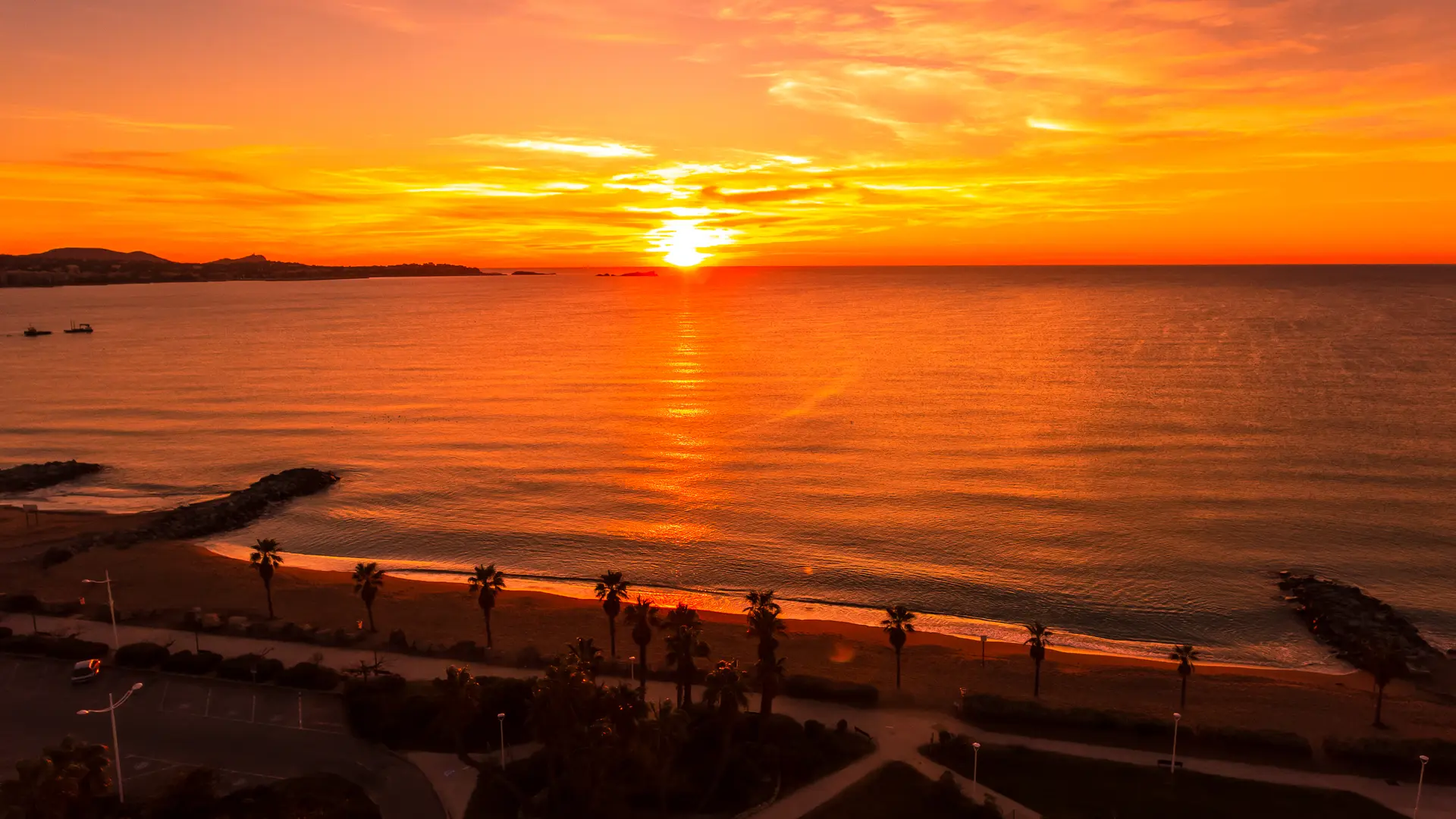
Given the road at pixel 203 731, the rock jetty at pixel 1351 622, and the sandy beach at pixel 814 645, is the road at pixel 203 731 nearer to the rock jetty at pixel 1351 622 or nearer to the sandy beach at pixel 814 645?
the sandy beach at pixel 814 645

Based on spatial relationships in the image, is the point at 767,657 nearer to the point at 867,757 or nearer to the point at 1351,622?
the point at 867,757

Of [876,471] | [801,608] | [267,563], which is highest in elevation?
[267,563]

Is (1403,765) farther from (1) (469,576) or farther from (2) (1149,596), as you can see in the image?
(1) (469,576)

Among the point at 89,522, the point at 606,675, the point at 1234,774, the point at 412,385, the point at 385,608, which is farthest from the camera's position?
the point at 412,385

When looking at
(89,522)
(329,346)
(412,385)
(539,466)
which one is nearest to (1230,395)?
(539,466)

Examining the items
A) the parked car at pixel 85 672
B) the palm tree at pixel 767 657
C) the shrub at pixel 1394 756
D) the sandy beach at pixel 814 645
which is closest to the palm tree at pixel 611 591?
the sandy beach at pixel 814 645

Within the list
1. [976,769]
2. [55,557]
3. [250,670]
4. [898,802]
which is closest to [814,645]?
[976,769]
